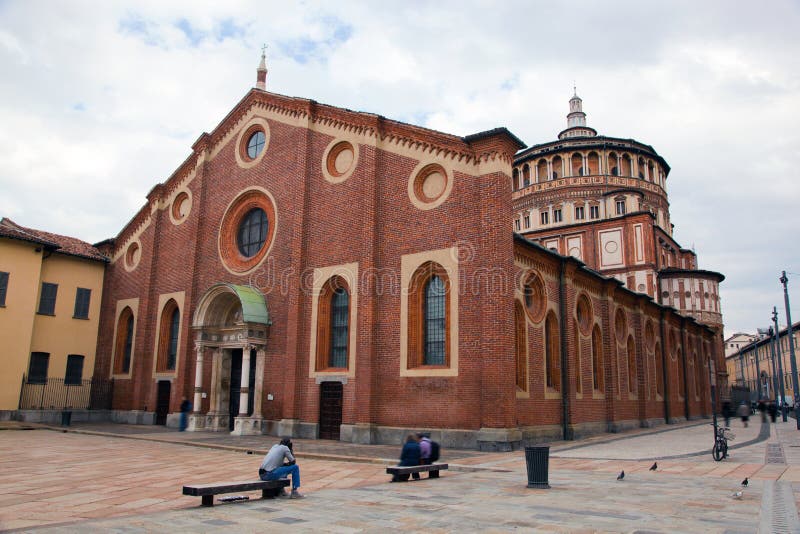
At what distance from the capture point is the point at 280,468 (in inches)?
406

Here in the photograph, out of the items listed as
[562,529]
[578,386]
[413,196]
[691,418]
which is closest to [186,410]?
[413,196]

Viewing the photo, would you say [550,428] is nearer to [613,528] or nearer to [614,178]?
[613,528]

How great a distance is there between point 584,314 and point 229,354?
1524 cm

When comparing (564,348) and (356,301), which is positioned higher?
(356,301)

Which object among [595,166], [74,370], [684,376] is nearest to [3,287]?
[74,370]

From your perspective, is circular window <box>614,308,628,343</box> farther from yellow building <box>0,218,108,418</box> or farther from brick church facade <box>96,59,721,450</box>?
yellow building <box>0,218,108,418</box>

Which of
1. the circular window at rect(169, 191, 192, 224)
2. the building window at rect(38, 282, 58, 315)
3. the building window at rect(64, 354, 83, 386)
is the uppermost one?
the circular window at rect(169, 191, 192, 224)

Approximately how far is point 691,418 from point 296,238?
3041 cm

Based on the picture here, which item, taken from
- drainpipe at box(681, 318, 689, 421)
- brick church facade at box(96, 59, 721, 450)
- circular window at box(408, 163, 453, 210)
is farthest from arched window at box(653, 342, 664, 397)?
circular window at box(408, 163, 453, 210)

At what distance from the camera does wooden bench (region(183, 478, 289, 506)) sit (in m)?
8.72

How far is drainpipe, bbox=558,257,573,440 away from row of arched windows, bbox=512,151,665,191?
97.6 feet

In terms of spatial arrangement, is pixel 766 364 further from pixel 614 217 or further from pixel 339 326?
pixel 339 326

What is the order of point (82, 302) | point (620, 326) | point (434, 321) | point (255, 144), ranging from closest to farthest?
point (434, 321) → point (255, 144) → point (620, 326) → point (82, 302)

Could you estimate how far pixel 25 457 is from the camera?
15.6 m
